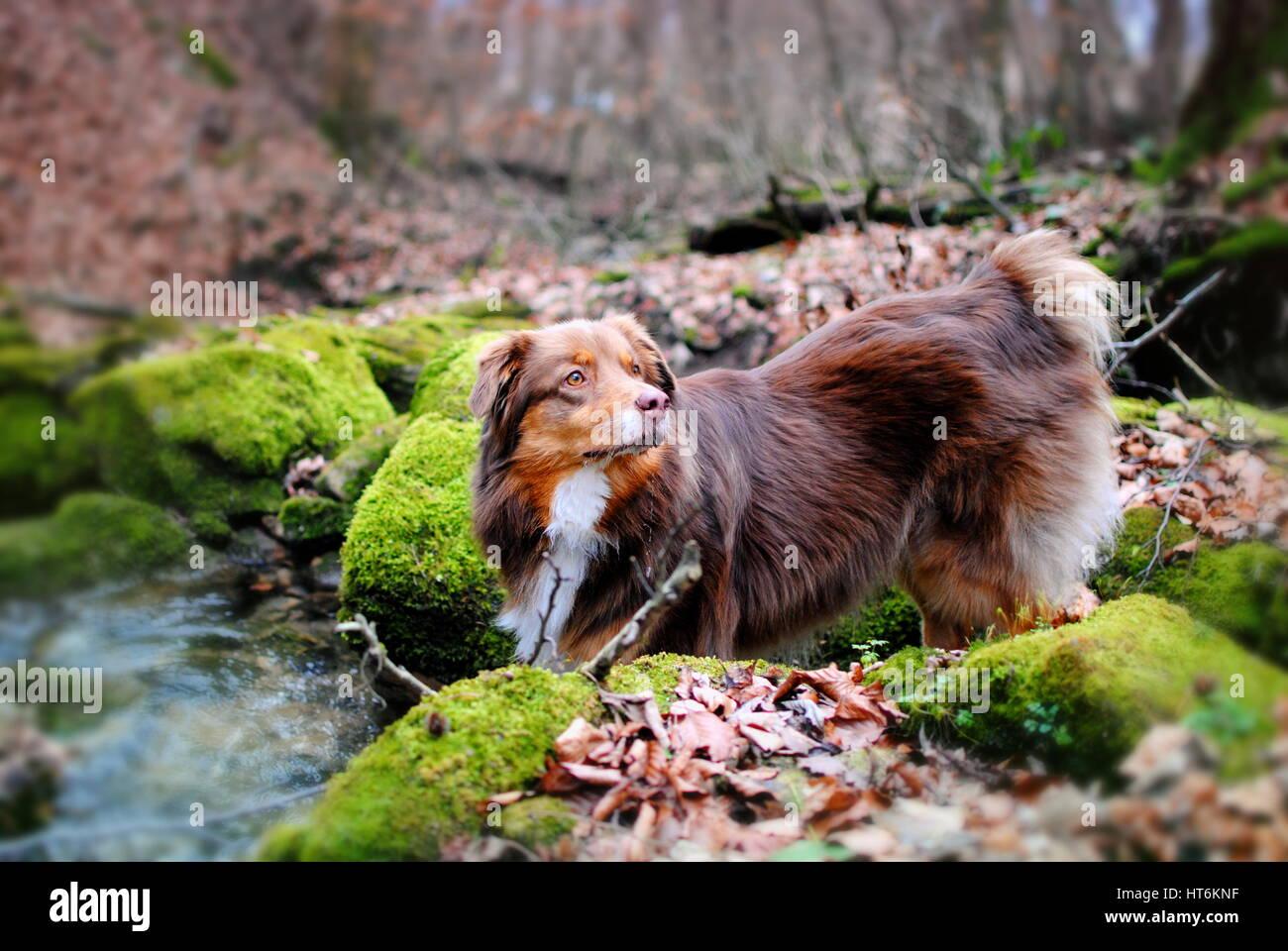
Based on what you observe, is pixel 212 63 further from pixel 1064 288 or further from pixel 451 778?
pixel 451 778

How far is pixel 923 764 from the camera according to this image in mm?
2988

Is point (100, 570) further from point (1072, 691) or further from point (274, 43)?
point (274, 43)

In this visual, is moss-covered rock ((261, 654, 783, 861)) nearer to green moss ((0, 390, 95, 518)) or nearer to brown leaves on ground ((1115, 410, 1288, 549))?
brown leaves on ground ((1115, 410, 1288, 549))

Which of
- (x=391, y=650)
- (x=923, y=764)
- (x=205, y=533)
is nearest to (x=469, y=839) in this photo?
(x=923, y=764)

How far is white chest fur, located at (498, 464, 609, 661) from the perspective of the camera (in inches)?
169

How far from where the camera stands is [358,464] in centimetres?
684

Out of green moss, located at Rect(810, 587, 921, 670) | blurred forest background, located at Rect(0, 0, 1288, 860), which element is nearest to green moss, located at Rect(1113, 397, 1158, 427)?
blurred forest background, located at Rect(0, 0, 1288, 860)

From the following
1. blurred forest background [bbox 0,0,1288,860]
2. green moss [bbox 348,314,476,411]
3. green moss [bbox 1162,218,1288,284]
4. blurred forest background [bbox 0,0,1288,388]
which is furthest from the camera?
green moss [bbox 348,314,476,411]

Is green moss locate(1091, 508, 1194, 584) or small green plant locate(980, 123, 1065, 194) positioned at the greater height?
small green plant locate(980, 123, 1065, 194)

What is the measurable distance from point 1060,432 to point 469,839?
3429 millimetres

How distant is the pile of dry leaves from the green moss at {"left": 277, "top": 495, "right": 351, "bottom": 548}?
13.2ft

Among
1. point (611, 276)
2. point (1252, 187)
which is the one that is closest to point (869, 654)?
point (1252, 187)

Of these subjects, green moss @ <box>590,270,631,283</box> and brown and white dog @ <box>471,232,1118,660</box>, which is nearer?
brown and white dog @ <box>471,232,1118,660</box>

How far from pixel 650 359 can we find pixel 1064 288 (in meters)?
2.14
